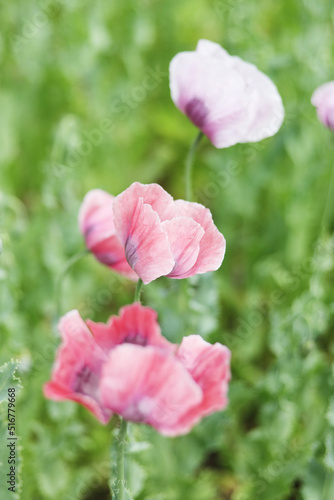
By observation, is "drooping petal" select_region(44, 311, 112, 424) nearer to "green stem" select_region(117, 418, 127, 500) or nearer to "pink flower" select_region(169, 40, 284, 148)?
"green stem" select_region(117, 418, 127, 500)

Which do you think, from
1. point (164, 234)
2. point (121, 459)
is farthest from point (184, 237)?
point (121, 459)

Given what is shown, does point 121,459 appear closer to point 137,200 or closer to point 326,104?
point 137,200

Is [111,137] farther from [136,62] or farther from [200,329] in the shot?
[200,329]

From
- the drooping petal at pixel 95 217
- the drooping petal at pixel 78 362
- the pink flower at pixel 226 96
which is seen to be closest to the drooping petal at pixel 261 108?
the pink flower at pixel 226 96

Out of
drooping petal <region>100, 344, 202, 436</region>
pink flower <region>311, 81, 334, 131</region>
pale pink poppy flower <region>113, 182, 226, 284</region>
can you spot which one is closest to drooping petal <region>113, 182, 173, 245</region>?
pale pink poppy flower <region>113, 182, 226, 284</region>

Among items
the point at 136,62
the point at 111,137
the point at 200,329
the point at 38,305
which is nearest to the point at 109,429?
the point at 38,305

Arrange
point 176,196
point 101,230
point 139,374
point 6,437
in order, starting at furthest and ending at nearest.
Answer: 1. point 176,196
2. point 101,230
3. point 6,437
4. point 139,374
